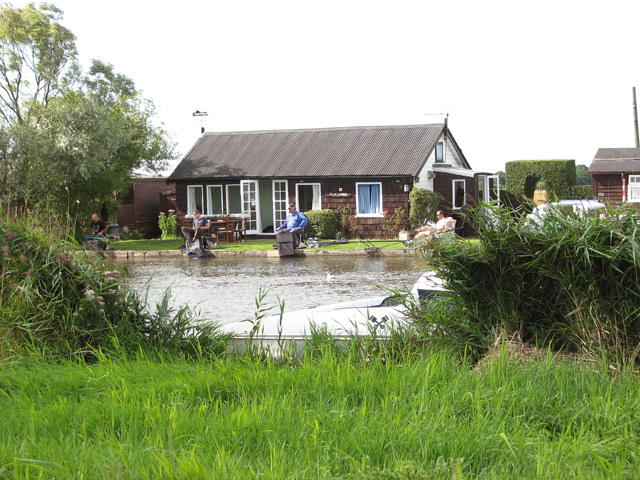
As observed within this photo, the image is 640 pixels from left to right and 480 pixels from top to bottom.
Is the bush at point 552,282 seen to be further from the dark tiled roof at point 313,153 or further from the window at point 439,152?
the window at point 439,152

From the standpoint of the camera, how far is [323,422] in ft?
11.5

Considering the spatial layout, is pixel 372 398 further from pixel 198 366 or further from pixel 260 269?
pixel 260 269

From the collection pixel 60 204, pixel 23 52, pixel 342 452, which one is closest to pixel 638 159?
pixel 60 204

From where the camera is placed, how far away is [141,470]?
2930 mm

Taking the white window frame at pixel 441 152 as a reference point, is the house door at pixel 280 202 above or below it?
below

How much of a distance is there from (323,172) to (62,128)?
1078 cm

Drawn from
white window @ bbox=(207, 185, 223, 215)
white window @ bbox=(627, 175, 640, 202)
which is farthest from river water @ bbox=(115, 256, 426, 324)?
white window @ bbox=(627, 175, 640, 202)

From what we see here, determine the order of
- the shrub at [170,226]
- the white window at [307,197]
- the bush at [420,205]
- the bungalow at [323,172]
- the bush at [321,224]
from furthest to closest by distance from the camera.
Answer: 1. the shrub at [170,226]
2. the white window at [307,197]
3. the bungalow at [323,172]
4. the bush at [321,224]
5. the bush at [420,205]

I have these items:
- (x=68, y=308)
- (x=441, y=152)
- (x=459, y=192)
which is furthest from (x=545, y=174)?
(x=68, y=308)

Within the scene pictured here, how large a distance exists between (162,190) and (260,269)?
19939 mm

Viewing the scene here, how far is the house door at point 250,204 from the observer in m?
28.2

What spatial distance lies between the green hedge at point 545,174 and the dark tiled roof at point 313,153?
43.3 ft

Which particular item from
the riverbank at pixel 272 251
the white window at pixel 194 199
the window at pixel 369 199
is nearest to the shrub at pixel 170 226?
the white window at pixel 194 199

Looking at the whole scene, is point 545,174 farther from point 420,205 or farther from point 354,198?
point 354,198
